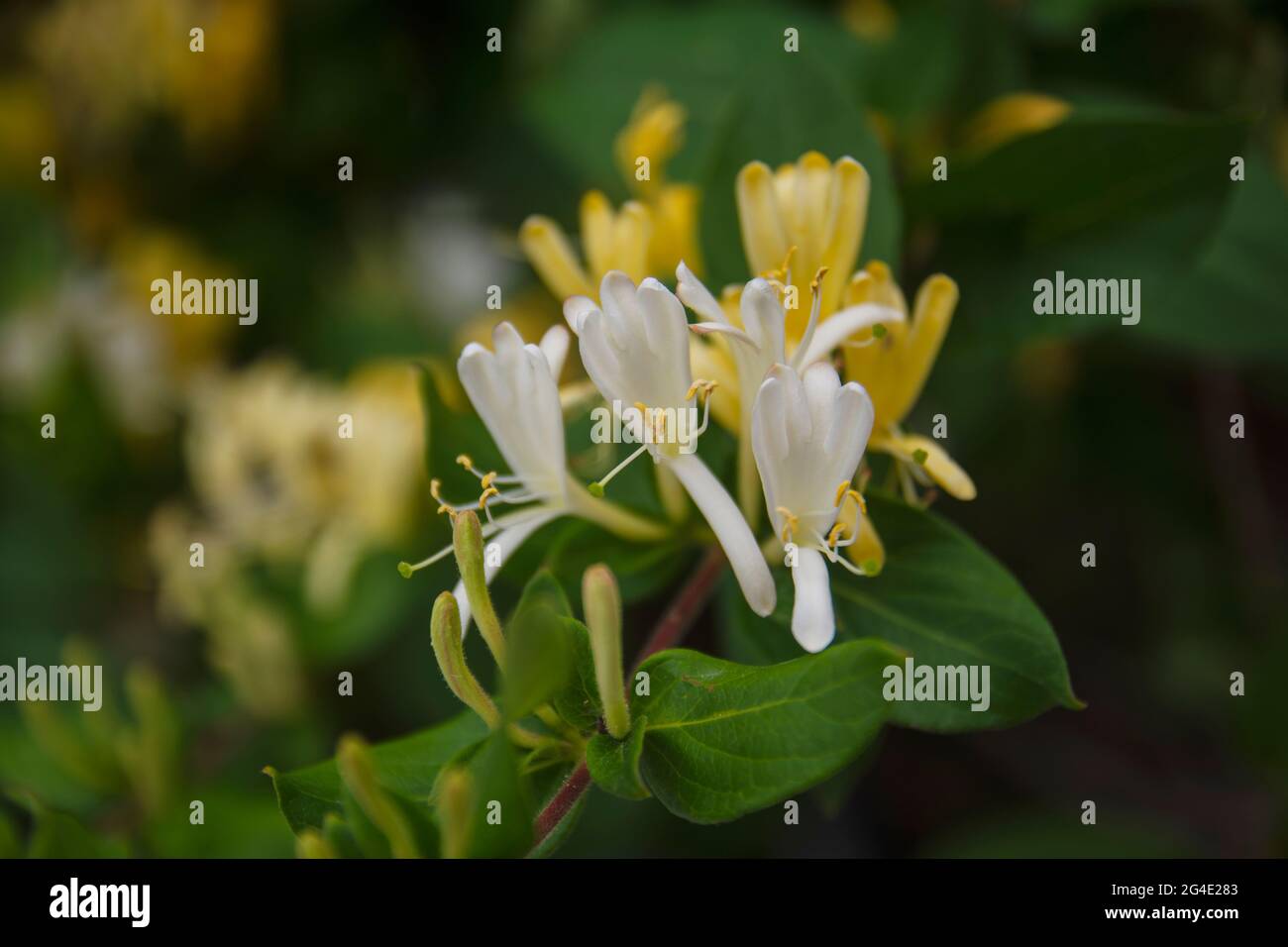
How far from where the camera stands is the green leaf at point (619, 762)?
0.45 metres

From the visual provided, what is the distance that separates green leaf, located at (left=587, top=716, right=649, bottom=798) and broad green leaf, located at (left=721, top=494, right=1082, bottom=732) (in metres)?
0.11

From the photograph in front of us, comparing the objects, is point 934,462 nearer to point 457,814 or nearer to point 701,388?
point 701,388

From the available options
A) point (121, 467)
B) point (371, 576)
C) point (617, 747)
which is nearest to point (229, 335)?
point (121, 467)

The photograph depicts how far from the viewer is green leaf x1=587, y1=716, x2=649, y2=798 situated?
45cm

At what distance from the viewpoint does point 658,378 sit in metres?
0.51

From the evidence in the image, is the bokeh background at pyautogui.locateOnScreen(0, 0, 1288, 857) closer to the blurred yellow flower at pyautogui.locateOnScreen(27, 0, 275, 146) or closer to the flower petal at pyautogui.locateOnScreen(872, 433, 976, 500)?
the blurred yellow flower at pyautogui.locateOnScreen(27, 0, 275, 146)

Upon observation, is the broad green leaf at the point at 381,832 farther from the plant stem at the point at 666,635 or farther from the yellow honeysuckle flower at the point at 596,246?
the yellow honeysuckle flower at the point at 596,246

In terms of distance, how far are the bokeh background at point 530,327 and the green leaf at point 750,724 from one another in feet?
0.80

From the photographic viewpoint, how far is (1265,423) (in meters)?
1.48

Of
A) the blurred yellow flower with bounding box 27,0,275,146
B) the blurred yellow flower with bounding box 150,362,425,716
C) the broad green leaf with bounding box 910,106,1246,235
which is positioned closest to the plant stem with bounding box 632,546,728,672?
the broad green leaf with bounding box 910,106,1246,235

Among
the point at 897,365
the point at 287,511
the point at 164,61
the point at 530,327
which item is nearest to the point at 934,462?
the point at 897,365

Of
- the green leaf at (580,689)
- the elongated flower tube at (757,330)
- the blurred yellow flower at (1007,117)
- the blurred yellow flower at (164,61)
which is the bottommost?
the green leaf at (580,689)

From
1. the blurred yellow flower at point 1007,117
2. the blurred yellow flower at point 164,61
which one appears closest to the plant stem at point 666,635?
the blurred yellow flower at point 1007,117
